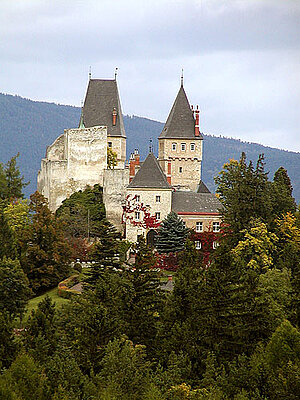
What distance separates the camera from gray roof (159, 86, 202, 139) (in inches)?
3044

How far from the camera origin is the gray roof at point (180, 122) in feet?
254

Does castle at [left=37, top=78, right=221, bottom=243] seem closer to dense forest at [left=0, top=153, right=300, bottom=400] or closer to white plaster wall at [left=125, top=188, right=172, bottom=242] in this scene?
white plaster wall at [left=125, top=188, right=172, bottom=242]

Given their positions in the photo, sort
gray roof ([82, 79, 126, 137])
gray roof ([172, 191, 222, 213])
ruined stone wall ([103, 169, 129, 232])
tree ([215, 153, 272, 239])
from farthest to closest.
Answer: gray roof ([82, 79, 126, 137]), ruined stone wall ([103, 169, 129, 232]), gray roof ([172, 191, 222, 213]), tree ([215, 153, 272, 239])

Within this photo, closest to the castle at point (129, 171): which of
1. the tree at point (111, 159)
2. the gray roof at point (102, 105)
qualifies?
the gray roof at point (102, 105)

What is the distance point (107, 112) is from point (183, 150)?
26.7 ft

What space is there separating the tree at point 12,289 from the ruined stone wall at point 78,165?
23527 mm

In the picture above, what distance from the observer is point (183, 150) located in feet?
253

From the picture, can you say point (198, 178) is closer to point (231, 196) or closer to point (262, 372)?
point (231, 196)

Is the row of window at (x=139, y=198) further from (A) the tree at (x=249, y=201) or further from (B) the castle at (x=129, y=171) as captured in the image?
(A) the tree at (x=249, y=201)

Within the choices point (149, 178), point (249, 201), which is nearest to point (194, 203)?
point (149, 178)

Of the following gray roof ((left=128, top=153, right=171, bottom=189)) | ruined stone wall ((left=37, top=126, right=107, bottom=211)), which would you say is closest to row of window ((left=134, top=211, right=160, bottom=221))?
gray roof ((left=128, top=153, right=171, bottom=189))

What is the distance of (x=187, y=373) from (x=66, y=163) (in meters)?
40.6

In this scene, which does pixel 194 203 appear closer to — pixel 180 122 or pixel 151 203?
pixel 151 203

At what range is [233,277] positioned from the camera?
35.7 metres
